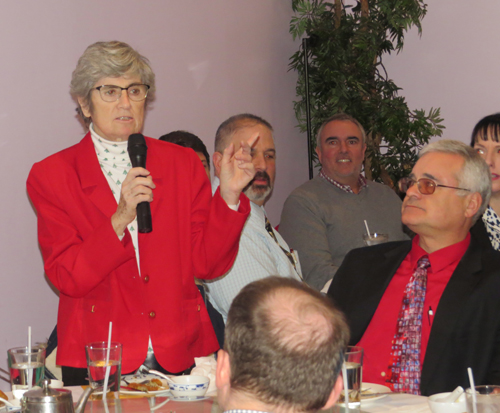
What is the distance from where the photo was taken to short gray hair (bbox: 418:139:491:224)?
8.09ft

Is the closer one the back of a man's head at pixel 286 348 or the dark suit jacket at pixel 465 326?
the back of a man's head at pixel 286 348

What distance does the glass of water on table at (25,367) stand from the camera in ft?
5.54

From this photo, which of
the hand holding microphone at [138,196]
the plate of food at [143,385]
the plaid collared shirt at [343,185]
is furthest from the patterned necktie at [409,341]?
the plaid collared shirt at [343,185]

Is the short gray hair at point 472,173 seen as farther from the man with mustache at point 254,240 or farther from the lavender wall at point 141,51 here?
the lavender wall at point 141,51

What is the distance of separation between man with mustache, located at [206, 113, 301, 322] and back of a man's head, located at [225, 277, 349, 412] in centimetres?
142

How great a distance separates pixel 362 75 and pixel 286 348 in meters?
4.38

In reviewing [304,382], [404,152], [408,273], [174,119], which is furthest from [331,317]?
[404,152]

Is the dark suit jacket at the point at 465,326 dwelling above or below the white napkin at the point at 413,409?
above

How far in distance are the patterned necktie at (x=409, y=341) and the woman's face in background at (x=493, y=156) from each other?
2.83ft

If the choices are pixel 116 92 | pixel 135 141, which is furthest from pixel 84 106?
pixel 135 141

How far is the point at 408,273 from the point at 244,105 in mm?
2453

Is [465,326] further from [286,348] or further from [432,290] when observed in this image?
[286,348]

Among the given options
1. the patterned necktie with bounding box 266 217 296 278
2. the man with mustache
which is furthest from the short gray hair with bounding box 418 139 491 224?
the patterned necktie with bounding box 266 217 296 278

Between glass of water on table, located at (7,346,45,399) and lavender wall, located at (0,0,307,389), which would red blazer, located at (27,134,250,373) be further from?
lavender wall, located at (0,0,307,389)
